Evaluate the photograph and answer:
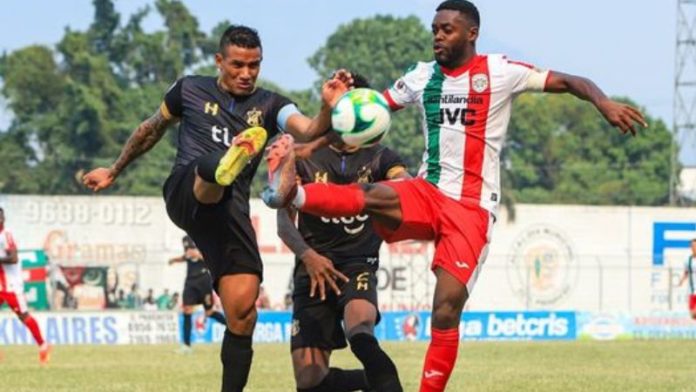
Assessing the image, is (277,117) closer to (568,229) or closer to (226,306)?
(226,306)

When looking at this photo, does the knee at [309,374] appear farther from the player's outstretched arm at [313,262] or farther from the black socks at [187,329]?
the black socks at [187,329]

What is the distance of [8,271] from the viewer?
78.7 feet

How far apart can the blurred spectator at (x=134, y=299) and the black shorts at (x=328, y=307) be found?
31.1 m

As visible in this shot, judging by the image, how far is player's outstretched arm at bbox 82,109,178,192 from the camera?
36.4 ft

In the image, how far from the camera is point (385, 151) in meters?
11.8

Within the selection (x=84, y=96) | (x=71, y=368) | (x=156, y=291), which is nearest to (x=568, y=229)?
(x=156, y=291)

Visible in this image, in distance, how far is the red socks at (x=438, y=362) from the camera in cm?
1003

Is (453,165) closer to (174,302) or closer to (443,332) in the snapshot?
(443,332)

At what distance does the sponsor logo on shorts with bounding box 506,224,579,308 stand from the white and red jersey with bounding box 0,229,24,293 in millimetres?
23922

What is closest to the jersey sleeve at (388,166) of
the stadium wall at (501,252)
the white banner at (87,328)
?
the white banner at (87,328)

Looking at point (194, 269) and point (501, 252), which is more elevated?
point (194, 269)

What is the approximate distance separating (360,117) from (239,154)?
2.73ft

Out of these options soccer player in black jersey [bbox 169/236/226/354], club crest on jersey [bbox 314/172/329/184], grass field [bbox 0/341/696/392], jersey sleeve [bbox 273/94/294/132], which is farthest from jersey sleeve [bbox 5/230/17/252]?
jersey sleeve [bbox 273/94/294/132]

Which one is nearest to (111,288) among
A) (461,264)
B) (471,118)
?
(471,118)
